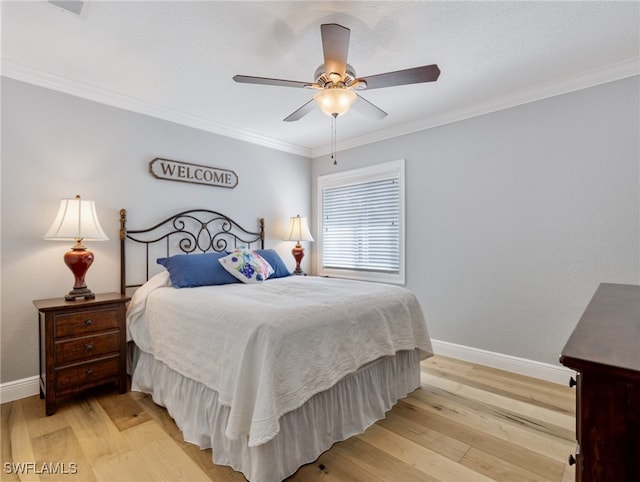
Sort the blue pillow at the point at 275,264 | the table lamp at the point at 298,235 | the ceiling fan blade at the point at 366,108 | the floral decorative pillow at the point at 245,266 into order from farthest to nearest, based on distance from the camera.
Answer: the table lamp at the point at 298,235, the blue pillow at the point at 275,264, the floral decorative pillow at the point at 245,266, the ceiling fan blade at the point at 366,108

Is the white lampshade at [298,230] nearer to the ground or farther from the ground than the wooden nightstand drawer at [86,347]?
farther from the ground

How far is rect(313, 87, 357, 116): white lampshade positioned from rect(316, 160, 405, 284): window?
6.21 ft

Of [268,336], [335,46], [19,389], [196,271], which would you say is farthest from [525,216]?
[19,389]

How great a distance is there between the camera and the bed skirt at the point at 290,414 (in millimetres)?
1591

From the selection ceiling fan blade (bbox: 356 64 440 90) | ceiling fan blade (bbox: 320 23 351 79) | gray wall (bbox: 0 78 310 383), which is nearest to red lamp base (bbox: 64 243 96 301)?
gray wall (bbox: 0 78 310 383)

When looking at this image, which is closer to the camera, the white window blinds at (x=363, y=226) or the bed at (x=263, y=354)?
the bed at (x=263, y=354)

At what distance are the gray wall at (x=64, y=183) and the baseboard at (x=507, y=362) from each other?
2.87 meters

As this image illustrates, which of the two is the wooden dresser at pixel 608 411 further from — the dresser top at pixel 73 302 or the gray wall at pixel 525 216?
the dresser top at pixel 73 302

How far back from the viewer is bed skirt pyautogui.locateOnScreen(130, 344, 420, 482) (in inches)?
62.6

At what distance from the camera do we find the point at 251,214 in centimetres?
396

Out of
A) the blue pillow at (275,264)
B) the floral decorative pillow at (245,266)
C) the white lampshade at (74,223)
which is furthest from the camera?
the blue pillow at (275,264)

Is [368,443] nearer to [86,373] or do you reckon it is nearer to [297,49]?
[86,373]

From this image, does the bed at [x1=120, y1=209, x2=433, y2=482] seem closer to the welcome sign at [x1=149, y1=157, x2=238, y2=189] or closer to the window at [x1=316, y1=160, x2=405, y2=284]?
the welcome sign at [x1=149, y1=157, x2=238, y2=189]

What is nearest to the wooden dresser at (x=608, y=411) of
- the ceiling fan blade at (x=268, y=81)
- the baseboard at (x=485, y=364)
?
the ceiling fan blade at (x=268, y=81)
